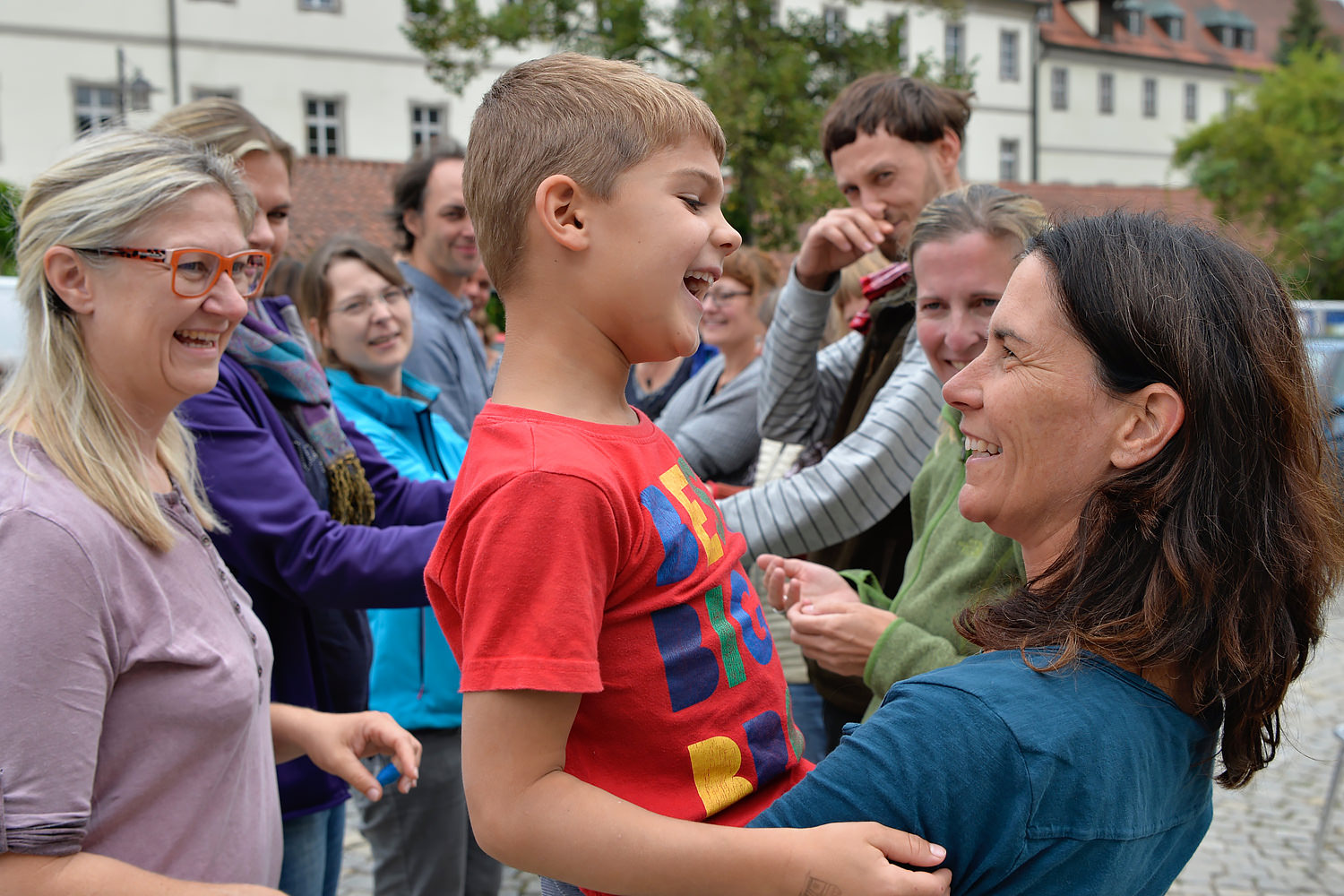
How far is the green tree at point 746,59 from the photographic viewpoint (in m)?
17.3

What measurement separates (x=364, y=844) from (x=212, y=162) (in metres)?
3.93

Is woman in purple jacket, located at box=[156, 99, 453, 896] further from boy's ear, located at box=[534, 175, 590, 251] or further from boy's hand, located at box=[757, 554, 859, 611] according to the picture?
boy's ear, located at box=[534, 175, 590, 251]

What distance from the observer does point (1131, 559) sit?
1300mm

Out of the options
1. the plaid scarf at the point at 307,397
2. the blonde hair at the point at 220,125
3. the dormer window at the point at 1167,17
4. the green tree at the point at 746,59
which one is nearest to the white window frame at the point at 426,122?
the green tree at the point at 746,59

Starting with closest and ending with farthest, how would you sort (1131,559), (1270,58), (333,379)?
(1131,559)
(333,379)
(1270,58)

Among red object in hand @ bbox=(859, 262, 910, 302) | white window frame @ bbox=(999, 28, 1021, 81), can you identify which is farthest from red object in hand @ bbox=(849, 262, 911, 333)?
white window frame @ bbox=(999, 28, 1021, 81)

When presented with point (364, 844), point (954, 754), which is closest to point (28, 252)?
point (954, 754)

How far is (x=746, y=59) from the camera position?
1778 centimetres

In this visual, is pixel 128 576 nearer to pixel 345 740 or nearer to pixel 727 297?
pixel 345 740

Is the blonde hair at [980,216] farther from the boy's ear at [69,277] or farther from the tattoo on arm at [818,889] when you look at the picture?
the boy's ear at [69,277]

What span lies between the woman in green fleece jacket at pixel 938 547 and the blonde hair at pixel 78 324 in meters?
1.11

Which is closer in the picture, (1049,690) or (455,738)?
(1049,690)

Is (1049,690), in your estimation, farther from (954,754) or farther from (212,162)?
(212,162)

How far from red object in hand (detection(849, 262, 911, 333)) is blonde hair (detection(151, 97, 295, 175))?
166 centimetres
